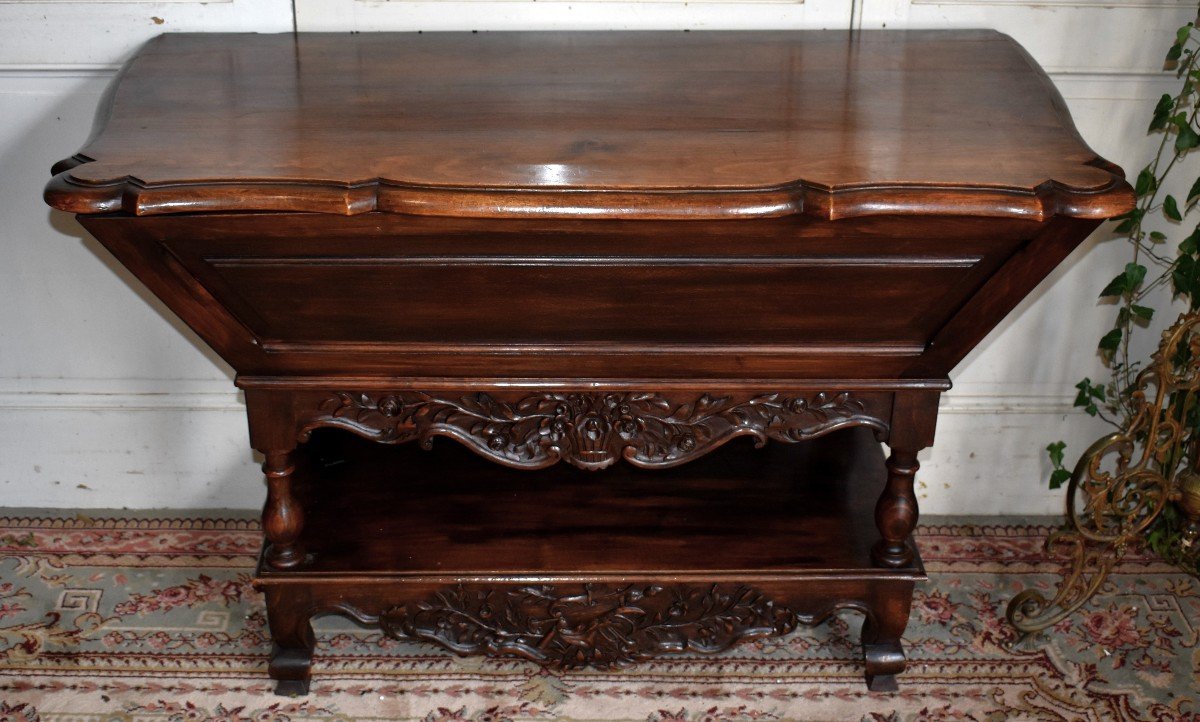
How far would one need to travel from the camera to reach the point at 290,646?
210 centimetres

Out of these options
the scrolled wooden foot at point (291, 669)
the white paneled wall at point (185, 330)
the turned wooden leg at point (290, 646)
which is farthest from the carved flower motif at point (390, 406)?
the white paneled wall at point (185, 330)

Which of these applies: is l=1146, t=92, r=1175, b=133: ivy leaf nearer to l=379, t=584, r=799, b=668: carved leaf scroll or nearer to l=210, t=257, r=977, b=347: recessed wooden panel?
l=210, t=257, r=977, b=347: recessed wooden panel

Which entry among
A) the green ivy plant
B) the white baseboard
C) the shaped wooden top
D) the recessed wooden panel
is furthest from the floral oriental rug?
the shaped wooden top

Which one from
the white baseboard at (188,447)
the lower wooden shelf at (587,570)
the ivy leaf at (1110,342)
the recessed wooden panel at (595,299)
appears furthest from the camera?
the white baseboard at (188,447)

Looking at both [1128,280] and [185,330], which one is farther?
[185,330]

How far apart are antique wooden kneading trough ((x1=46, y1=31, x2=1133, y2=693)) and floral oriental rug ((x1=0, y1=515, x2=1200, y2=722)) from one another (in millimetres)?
84

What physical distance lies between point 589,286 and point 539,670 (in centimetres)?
85

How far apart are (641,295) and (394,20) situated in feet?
2.59

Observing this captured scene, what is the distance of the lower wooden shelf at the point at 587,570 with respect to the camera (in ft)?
6.61

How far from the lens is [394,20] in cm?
207

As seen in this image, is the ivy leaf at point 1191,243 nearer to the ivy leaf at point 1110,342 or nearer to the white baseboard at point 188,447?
the ivy leaf at point 1110,342

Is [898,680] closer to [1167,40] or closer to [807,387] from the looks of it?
[807,387]

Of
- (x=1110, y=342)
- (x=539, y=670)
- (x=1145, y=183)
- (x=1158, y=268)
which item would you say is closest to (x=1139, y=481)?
(x=1110, y=342)

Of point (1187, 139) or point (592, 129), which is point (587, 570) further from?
point (1187, 139)
